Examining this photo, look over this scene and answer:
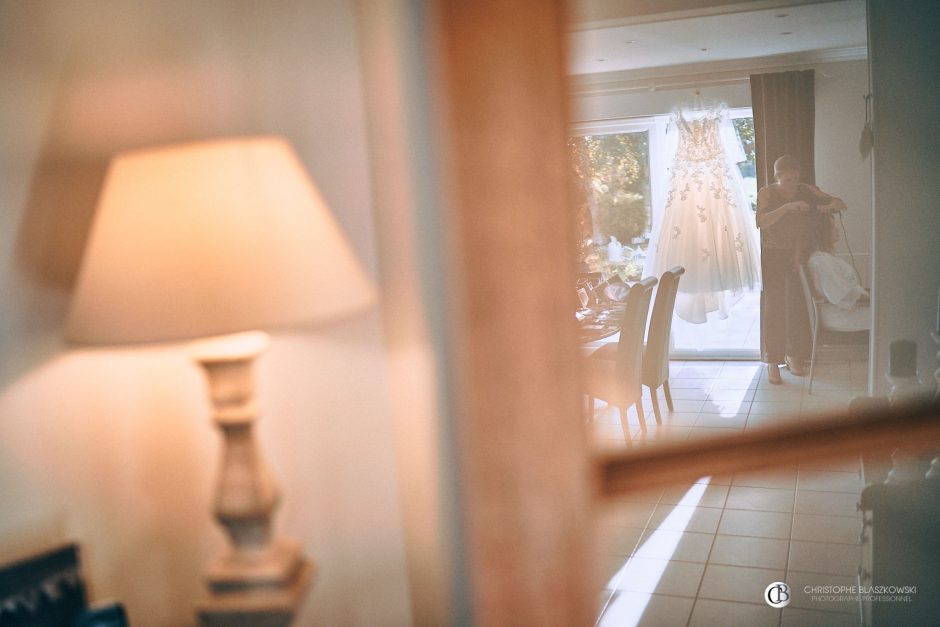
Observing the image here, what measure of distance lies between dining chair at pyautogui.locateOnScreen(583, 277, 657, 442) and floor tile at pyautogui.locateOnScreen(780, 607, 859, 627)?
2.47 ft

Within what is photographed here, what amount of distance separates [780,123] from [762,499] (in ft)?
2.11

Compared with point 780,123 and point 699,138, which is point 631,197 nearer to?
point 699,138

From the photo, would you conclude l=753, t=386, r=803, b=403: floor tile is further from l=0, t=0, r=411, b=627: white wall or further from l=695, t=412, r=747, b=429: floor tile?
l=0, t=0, r=411, b=627: white wall

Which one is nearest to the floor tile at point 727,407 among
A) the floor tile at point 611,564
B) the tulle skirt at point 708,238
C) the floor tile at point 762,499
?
the tulle skirt at point 708,238

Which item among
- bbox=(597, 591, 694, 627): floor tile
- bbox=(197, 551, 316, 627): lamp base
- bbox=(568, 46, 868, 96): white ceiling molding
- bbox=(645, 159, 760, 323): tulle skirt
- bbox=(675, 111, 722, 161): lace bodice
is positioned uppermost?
bbox=(568, 46, 868, 96): white ceiling molding

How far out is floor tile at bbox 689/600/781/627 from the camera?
3.65ft

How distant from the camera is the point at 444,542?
625 millimetres

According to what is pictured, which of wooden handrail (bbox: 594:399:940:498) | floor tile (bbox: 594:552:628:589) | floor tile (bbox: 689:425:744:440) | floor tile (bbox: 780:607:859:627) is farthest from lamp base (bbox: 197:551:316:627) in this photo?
floor tile (bbox: 780:607:859:627)

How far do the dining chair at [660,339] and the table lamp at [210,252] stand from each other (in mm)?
354

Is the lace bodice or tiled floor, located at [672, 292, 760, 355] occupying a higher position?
the lace bodice

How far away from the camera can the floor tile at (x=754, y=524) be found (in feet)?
3.40

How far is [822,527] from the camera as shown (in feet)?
3.53

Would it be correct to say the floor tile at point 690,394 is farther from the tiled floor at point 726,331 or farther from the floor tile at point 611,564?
the floor tile at point 611,564

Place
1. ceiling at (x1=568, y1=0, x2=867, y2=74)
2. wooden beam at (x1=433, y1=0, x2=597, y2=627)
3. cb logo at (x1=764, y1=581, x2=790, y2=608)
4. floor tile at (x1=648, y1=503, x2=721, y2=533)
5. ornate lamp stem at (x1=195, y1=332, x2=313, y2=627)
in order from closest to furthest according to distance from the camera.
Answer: wooden beam at (x1=433, y1=0, x2=597, y2=627), ornate lamp stem at (x1=195, y1=332, x2=313, y2=627), ceiling at (x1=568, y1=0, x2=867, y2=74), floor tile at (x1=648, y1=503, x2=721, y2=533), cb logo at (x1=764, y1=581, x2=790, y2=608)
